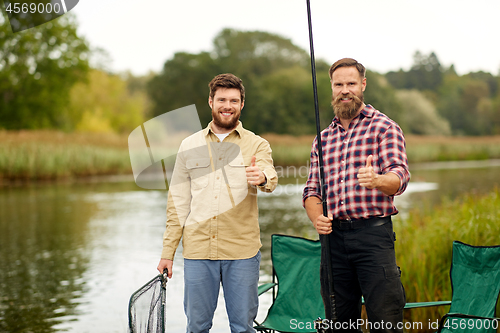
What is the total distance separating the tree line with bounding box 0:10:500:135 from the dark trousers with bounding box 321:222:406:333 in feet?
105

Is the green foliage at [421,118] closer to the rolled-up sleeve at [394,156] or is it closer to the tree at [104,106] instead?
the tree at [104,106]

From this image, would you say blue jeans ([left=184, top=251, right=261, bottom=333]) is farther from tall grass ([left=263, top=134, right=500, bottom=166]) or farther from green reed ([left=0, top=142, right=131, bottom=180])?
tall grass ([left=263, top=134, right=500, bottom=166])

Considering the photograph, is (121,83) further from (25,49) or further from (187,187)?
(187,187)

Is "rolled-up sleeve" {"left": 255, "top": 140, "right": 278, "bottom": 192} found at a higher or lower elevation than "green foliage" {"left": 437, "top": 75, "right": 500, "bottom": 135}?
lower

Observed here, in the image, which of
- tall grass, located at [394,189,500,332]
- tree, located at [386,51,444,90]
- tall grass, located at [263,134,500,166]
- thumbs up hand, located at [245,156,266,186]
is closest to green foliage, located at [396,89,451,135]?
tree, located at [386,51,444,90]

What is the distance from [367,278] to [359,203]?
0.32 m

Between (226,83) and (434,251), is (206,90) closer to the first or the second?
(434,251)

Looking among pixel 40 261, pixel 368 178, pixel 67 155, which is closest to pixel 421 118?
pixel 67 155

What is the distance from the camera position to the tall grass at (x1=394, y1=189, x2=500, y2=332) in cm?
359

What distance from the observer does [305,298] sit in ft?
10.9

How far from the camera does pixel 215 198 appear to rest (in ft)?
7.77

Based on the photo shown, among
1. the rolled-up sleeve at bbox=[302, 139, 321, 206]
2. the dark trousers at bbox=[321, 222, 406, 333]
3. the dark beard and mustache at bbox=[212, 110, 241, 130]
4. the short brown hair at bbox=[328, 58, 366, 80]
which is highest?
the short brown hair at bbox=[328, 58, 366, 80]

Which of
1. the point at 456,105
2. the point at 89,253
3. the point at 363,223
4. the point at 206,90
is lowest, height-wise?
the point at 89,253

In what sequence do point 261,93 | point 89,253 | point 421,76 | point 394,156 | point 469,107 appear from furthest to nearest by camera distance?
point 421,76
point 469,107
point 261,93
point 89,253
point 394,156
